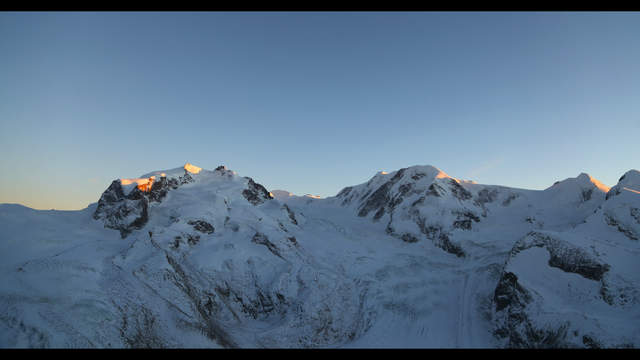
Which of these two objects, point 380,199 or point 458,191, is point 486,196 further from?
point 380,199

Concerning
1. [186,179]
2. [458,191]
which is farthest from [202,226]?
[458,191]

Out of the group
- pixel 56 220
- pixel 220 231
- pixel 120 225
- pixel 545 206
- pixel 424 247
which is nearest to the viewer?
pixel 56 220

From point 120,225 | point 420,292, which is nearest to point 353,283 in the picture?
point 420,292

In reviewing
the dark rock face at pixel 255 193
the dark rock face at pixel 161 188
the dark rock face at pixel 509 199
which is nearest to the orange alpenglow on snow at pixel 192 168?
the dark rock face at pixel 161 188

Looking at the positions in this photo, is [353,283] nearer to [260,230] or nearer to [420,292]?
[420,292]

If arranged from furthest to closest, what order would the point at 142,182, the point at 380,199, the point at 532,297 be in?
the point at 380,199, the point at 142,182, the point at 532,297

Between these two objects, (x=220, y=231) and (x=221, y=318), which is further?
(x=220, y=231)
